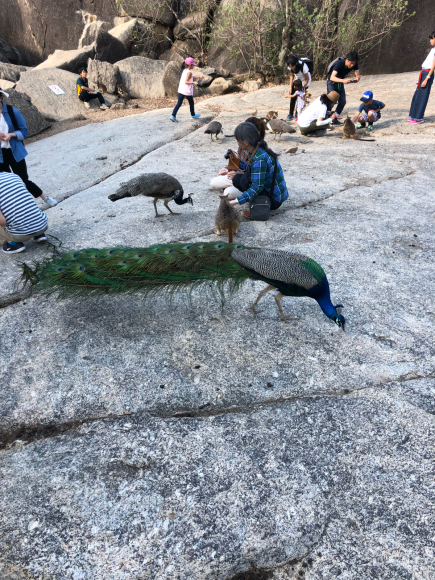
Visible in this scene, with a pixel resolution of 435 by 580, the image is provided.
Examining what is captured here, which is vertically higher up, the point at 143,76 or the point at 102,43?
the point at 102,43

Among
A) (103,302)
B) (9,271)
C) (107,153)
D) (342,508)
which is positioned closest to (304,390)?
(342,508)

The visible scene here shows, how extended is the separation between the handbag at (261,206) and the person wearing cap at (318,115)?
4.28 m

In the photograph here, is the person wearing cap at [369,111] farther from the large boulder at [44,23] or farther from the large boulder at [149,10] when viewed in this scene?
the large boulder at [44,23]

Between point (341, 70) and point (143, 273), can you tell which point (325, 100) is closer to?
point (341, 70)

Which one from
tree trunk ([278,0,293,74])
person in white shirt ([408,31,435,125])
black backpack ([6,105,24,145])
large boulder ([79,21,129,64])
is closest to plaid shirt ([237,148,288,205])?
black backpack ([6,105,24,145])

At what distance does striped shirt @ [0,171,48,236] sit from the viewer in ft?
12.5

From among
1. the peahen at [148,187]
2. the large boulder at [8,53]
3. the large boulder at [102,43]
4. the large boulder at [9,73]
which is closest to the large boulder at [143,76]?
the large boulder at [102,43]

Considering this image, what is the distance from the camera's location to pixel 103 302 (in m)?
3.34

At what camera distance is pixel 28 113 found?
1129cm

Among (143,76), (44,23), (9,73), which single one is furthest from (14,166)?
(44,23)

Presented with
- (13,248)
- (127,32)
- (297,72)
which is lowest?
(13,248)

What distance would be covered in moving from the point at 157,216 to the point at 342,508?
4.08m

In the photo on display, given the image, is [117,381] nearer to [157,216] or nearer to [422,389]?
[422,389]

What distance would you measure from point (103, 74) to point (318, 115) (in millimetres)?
9931
